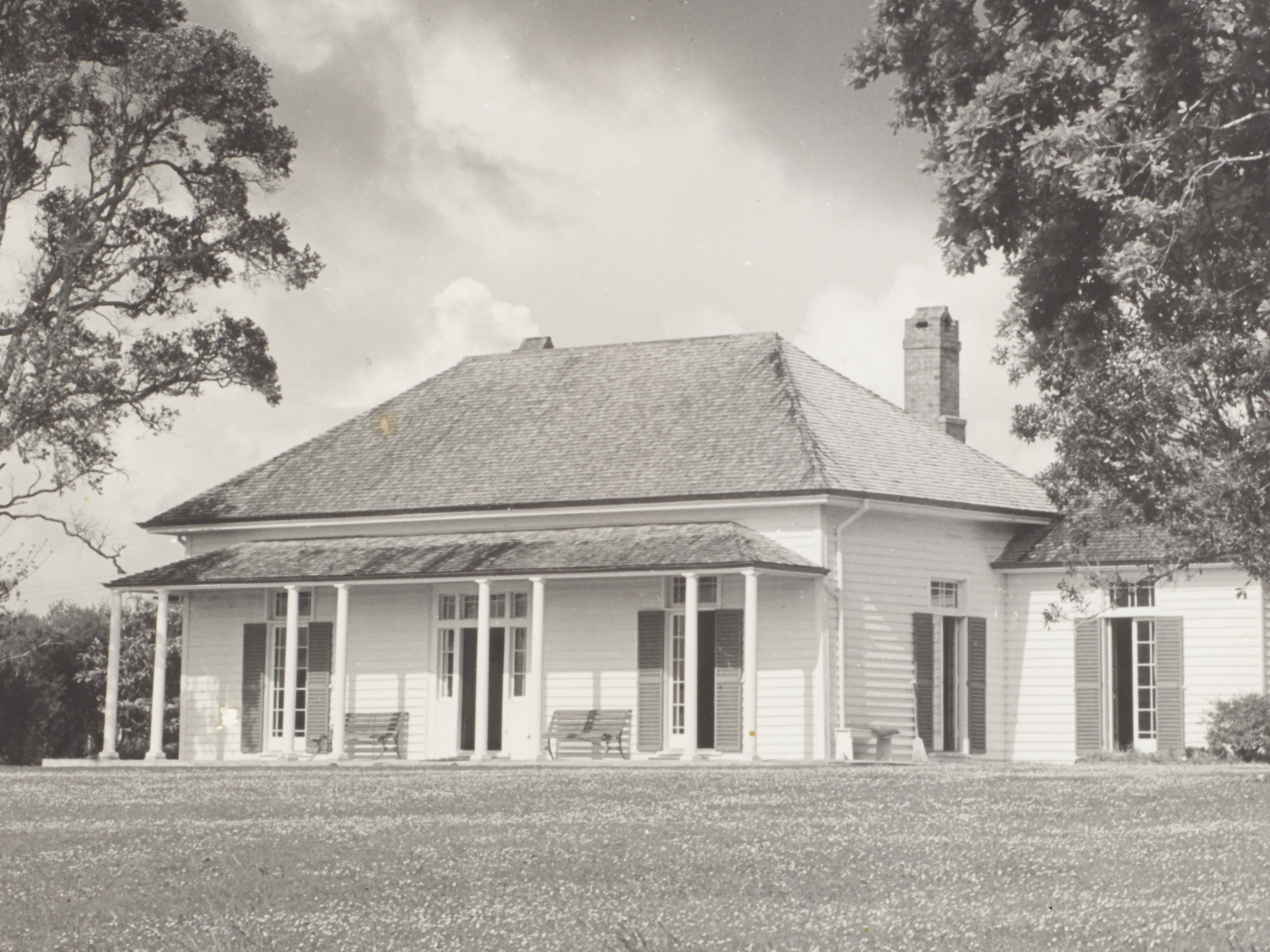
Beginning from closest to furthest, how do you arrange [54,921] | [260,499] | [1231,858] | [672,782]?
1. [54,921]
2. [1231,858]
3. [672,782]
4. [260,499]

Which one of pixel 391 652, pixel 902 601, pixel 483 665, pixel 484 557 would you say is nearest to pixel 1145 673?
pixel 902 601

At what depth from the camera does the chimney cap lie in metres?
34.7

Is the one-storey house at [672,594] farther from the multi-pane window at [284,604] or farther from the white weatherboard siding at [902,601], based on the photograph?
the multi-pane window at [284,604]

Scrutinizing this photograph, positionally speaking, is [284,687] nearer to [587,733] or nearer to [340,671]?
[340,671]

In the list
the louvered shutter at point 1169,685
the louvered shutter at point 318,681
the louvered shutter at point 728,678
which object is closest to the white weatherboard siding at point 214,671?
the louvered shutter at point 318,681

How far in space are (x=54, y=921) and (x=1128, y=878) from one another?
590cm

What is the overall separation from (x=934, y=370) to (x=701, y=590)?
7.52 m

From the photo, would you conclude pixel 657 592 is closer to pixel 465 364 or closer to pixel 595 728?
pixel 595 728

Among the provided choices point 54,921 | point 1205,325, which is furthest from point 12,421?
point 54,921

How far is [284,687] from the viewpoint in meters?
30.5

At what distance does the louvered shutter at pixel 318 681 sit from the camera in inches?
1179

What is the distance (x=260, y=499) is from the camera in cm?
3164

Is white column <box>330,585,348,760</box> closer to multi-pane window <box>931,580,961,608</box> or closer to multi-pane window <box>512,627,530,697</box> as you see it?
multi-pane window <box>512,627,530,697</box>

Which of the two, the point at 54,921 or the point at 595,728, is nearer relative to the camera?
the point at 54,921
